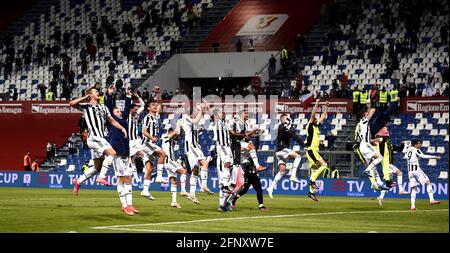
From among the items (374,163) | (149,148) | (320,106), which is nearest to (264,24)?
(320,106)

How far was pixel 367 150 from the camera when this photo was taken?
104 ft

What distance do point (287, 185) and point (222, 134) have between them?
15.8 m

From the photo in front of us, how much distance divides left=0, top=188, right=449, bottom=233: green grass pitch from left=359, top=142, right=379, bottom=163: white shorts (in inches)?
63.8

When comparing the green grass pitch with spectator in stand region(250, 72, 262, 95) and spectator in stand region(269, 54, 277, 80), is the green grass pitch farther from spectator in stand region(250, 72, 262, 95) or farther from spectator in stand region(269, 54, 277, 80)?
spectator in stand region(269, 54, 277, 80)

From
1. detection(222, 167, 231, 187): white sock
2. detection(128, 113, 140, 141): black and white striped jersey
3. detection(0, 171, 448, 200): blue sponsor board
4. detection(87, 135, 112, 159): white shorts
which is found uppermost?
detection(128, 113, 140, 141): black and white striped jersey

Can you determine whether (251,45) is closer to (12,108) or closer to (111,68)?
(111,68)

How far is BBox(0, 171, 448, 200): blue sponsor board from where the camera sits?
132 ft

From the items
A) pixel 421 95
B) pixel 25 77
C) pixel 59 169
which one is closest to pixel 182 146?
pixel 59 169

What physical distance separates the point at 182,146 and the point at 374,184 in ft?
Answer: 61.9

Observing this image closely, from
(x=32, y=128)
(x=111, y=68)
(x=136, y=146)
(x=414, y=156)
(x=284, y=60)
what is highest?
(x=284, y=60)

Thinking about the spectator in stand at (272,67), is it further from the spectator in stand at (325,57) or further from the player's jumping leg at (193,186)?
the player's jumping leg at (193,186)

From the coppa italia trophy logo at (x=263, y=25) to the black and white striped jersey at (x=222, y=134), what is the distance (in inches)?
1397

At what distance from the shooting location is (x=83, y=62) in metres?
61.6

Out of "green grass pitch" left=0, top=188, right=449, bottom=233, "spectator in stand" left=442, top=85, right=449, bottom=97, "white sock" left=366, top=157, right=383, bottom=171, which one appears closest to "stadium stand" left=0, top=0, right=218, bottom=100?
"spectator in stand" left=442, top=85, right=449, bottom=97
